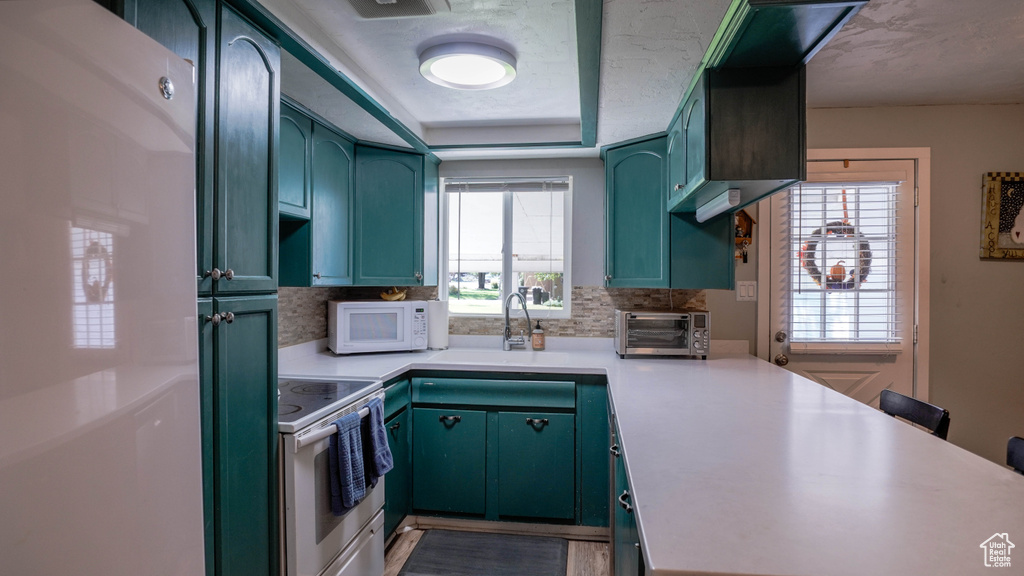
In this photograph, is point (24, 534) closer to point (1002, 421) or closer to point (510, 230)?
point (510, 230)

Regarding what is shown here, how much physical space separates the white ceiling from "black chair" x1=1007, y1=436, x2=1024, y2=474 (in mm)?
1438

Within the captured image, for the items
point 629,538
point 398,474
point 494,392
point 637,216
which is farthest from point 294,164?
point 629,538

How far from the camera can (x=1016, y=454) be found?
4.37 feet

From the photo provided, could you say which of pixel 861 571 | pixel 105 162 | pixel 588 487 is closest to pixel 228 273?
pixel 105 162

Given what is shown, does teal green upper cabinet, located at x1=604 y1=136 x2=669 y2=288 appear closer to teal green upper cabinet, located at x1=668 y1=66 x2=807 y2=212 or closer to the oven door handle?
teal green upper cabinet, located at x1=668 y1=66 x2=807 y2=212

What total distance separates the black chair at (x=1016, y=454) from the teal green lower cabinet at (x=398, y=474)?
2172 millimetres

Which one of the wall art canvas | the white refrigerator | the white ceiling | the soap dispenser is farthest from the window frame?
the white refrigerator

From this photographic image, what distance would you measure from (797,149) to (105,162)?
70.6 inches

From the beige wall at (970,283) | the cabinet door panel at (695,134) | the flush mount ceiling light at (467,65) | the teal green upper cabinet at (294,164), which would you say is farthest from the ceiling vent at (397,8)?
the beige wall at (970,283)

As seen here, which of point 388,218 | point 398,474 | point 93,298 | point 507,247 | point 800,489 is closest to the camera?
point 93,298

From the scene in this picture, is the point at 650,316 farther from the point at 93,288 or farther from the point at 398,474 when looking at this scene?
the point at 93,288

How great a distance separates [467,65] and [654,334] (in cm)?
171

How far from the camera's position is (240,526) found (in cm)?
140

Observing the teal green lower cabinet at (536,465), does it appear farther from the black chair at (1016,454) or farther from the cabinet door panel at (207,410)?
the black chair at (1016,454)
